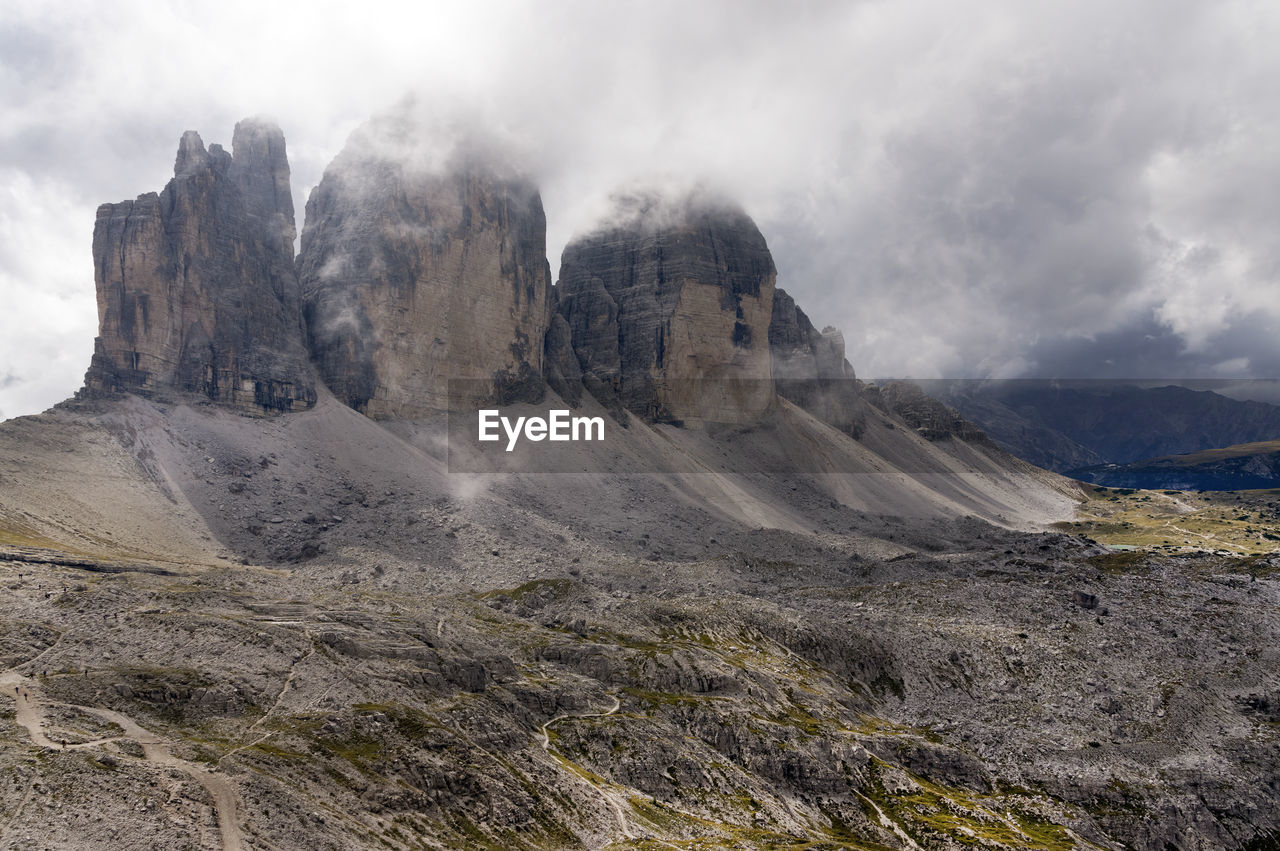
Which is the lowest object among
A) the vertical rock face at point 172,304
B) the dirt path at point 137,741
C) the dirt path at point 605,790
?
the dirt path at point 605,790

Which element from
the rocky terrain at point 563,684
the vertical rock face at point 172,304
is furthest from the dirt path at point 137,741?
the vertical rock face at point 172,304

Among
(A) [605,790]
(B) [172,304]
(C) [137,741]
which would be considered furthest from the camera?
(B) [172,304]

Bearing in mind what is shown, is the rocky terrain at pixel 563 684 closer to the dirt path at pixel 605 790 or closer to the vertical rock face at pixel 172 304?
the dirt path at pixel 605 790

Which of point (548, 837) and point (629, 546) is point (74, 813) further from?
point (629, 546)

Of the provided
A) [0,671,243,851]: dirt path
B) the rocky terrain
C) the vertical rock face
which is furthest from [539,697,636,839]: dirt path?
the vertical rock face

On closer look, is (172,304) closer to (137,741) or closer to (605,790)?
(137,741)

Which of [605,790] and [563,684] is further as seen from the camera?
[563,684]

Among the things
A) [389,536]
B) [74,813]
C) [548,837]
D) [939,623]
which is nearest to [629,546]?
[389,536]

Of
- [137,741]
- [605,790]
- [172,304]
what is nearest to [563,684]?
[605,790]

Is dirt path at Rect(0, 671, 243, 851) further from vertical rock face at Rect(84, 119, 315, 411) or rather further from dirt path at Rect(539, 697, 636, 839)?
vertical rock face at Rect(84, 119, 315, 411)
